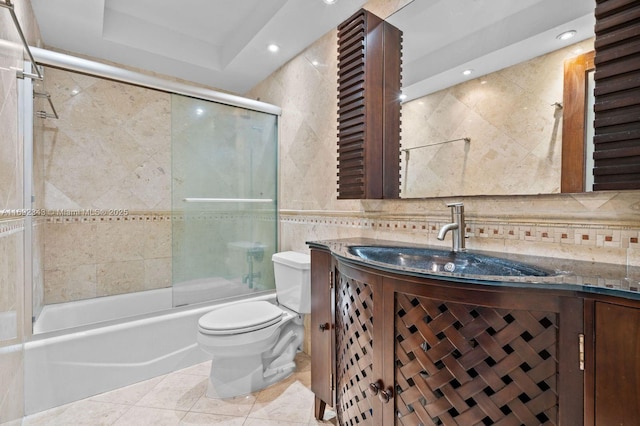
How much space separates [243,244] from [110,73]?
4.68ft

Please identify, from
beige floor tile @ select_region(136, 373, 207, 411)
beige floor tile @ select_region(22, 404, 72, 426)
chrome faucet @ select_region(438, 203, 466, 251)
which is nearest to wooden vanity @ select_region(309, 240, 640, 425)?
chrome faucet @ select_region(438, 203, 466, 251)

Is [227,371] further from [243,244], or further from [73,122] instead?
[73,122]

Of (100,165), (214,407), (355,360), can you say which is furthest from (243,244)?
(355,360)

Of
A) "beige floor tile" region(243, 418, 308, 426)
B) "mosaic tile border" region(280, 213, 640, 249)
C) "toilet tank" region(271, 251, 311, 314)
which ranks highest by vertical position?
"mosaic tile border" region(280, 213, 640, 249)

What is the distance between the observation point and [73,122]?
2344 mm

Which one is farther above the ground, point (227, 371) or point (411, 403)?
point (411, 403)

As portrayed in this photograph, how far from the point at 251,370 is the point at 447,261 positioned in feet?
4.39

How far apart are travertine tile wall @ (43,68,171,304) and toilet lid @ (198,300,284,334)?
121 cm

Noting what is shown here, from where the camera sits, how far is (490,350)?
785mm

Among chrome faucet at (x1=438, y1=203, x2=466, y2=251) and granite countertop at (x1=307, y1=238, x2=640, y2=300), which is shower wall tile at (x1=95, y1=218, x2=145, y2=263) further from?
chrome faucet at (x1=438, y1=203, x2=466, y2=251)

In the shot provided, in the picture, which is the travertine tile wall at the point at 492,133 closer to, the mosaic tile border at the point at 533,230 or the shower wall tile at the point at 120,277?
the mosaic tile border at the point at 533,230

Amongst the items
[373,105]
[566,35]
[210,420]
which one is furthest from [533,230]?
[210,420]

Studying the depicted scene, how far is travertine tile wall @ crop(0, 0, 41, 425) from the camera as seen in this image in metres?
1.21

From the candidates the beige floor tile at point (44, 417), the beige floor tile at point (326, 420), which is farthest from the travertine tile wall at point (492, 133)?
the beige floor tile at point (44, 417)
